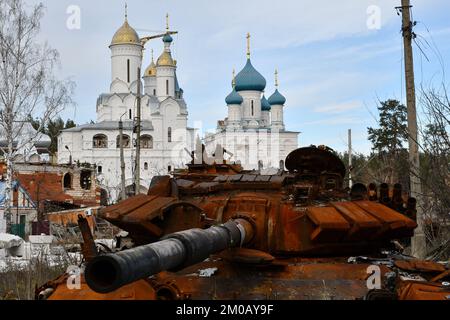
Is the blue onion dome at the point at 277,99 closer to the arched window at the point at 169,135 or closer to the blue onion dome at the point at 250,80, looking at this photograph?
the blue onion dome at the point at 250,80

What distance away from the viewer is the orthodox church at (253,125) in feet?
231

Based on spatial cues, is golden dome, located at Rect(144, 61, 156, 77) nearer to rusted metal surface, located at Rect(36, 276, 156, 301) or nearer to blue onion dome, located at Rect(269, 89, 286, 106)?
blue onion dome, located at Rect(269, 89, 286, 106)

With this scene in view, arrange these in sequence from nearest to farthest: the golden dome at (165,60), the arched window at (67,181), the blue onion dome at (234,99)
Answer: the arched window at (67,181), the blue onion dome at (234,99), the golden dome at (165,60)

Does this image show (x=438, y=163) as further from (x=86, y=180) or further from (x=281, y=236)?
(x=86, y=180)

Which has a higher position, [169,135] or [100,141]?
[169,135]

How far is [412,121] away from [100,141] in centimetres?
5844

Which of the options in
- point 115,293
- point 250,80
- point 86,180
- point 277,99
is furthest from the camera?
point 277,99

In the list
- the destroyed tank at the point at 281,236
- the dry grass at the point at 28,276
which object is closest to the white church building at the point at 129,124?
the dry grass at the point at 28,276

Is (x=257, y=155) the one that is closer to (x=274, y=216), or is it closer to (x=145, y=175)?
(x=145, y=175)

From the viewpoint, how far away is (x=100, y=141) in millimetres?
70250

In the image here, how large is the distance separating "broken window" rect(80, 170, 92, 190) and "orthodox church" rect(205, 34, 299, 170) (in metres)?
27.3

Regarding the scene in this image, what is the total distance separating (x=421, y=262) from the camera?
288 inches

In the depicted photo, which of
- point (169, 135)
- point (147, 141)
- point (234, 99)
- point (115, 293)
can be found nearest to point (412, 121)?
point (115, 293)

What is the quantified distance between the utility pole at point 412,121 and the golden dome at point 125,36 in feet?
187
